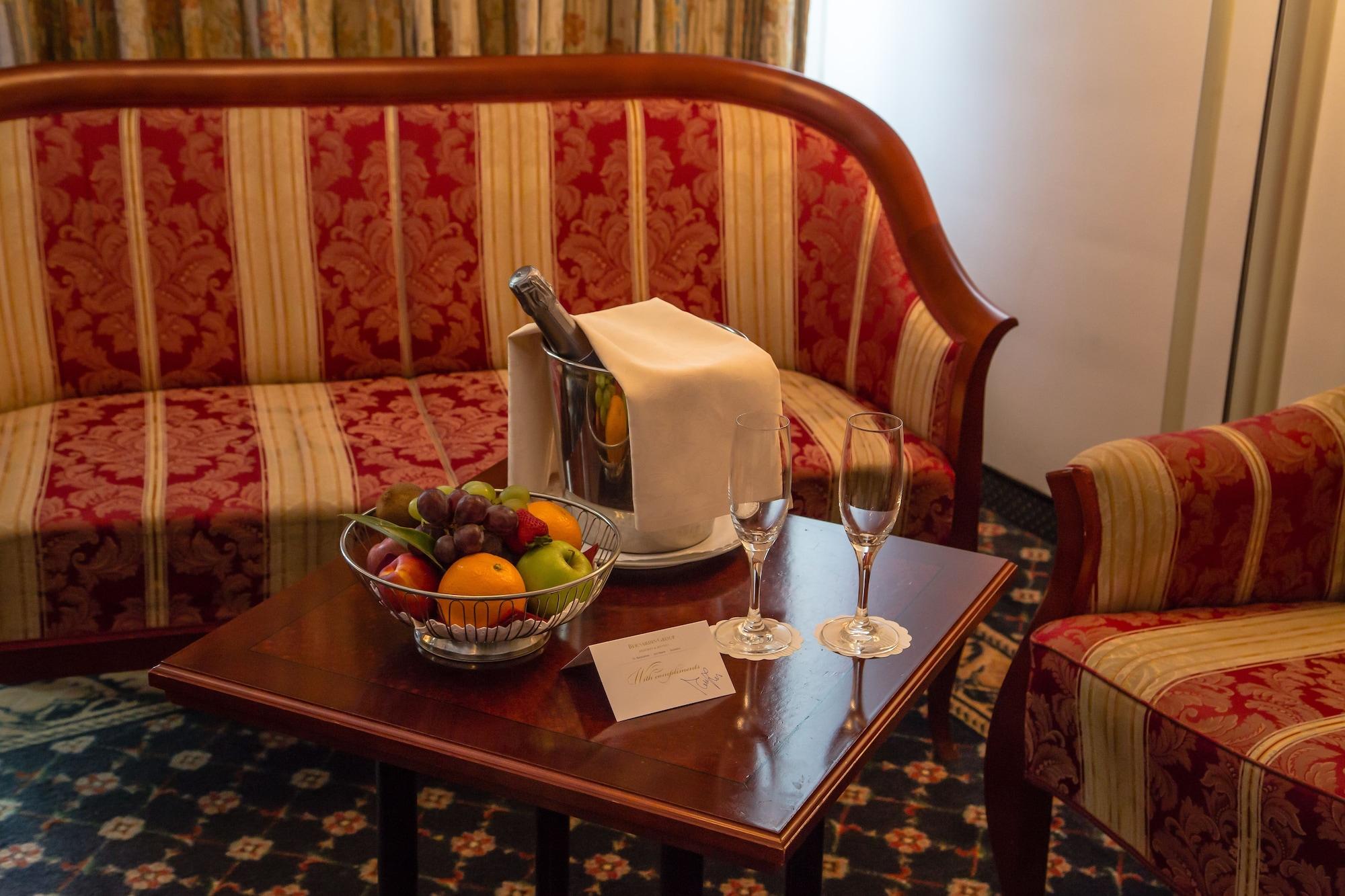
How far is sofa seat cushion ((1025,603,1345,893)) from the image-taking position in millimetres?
1310

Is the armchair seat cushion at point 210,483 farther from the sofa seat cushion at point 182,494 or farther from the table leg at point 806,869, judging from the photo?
the table leg at point 806,869

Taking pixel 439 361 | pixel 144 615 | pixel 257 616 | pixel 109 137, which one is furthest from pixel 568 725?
pixel 109 137

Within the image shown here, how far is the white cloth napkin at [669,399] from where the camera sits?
135cm

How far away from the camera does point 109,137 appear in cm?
234

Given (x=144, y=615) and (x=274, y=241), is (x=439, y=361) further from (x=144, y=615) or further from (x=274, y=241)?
(x=144, y=615)

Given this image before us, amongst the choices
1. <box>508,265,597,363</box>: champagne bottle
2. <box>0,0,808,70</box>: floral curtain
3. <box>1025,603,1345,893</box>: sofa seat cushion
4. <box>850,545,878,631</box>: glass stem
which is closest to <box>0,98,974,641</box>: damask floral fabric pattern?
<box>0,0,808,70</box>: floral curtain

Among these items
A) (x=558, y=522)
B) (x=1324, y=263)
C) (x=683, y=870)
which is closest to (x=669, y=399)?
(x=558, y=522)

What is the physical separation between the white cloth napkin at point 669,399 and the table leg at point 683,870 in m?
0.35

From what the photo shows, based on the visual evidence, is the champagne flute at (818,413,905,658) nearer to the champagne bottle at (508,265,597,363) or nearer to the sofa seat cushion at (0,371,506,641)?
the champagne bottle at (508,265,597,363)

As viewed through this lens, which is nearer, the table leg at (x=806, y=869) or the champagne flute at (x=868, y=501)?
the champagne flute at (x=868, y=501)

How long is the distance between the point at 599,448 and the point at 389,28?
5.96 ft

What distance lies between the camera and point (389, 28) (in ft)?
9.27

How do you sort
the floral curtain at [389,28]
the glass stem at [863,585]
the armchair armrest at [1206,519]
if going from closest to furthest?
the glass stem at [863,585]
the armchair armrest at [1206,519]
the floral curtain at [389,28]

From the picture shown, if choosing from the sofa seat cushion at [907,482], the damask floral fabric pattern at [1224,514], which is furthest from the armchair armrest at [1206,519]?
the sofa seat cushion at [907,482]
